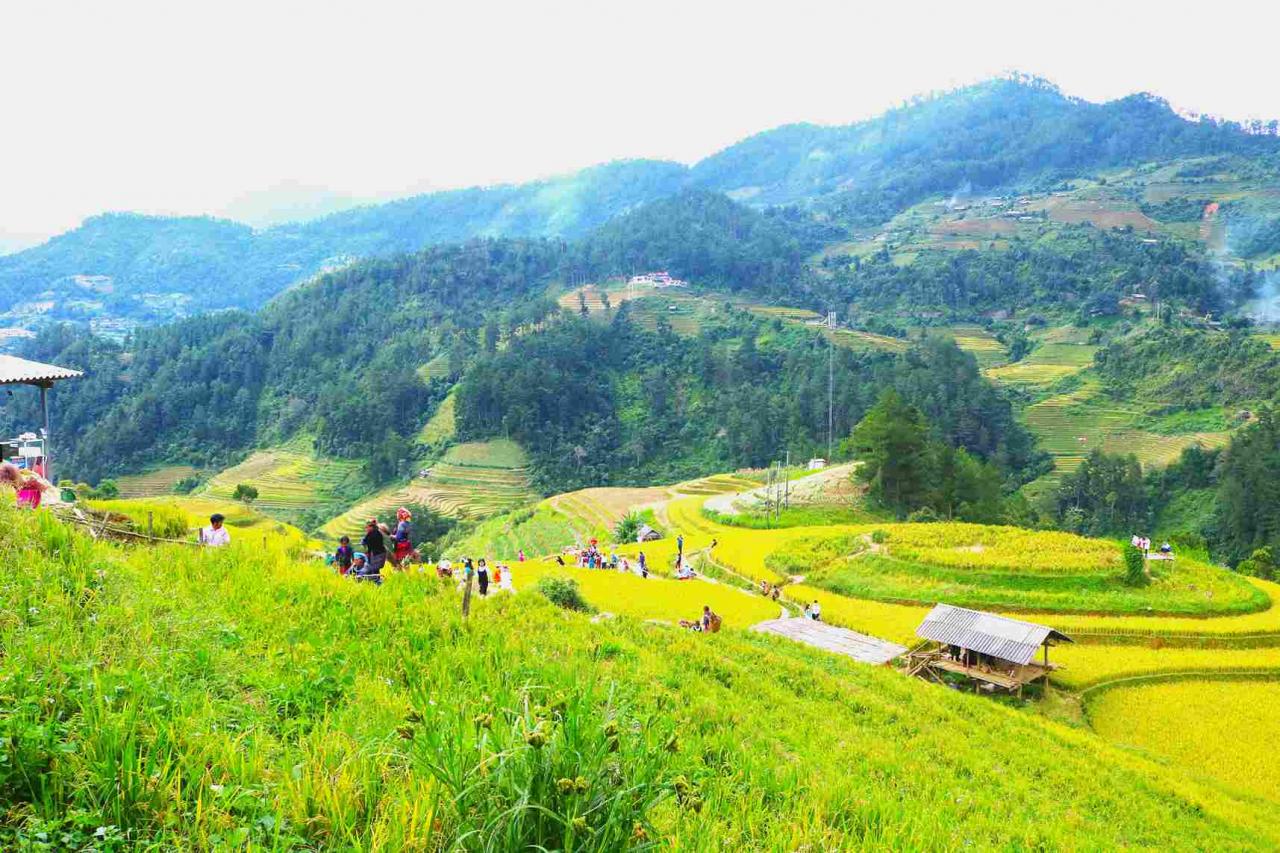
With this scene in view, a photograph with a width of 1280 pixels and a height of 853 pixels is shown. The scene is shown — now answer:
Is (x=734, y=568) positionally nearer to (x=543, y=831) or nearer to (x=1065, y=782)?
(x=1065, y=782)

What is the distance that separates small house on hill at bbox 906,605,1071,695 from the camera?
16.8 meters

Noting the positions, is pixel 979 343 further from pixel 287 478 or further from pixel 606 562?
pixel 606 562

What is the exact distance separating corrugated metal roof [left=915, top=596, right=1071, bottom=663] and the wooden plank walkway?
1015mm

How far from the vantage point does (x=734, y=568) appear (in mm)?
27578

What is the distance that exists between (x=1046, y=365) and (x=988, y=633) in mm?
78475

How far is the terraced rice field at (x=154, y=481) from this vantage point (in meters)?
73.1

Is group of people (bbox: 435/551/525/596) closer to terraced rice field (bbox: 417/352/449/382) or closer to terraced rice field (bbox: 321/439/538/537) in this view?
terraced rice field (bbox: 321/439/538/537)

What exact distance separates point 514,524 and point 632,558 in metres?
23.2

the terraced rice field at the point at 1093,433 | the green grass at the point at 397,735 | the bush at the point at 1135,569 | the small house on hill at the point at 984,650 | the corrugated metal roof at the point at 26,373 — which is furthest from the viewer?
the terraced rice field at the point at 1093,433

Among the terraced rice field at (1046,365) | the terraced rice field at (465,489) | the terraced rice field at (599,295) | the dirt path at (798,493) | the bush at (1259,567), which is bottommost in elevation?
the terraced rice field at (465,489)

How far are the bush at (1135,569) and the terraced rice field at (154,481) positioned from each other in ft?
255

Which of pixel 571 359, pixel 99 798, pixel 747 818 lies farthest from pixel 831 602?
pixel 571 359

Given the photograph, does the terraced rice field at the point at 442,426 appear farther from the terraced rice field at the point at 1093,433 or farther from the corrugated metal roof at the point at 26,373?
the corrugated metal roof at the point at 26,373

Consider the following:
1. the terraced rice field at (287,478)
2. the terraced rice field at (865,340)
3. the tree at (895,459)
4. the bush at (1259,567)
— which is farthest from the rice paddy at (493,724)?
the terraced rice field at (865,340)
